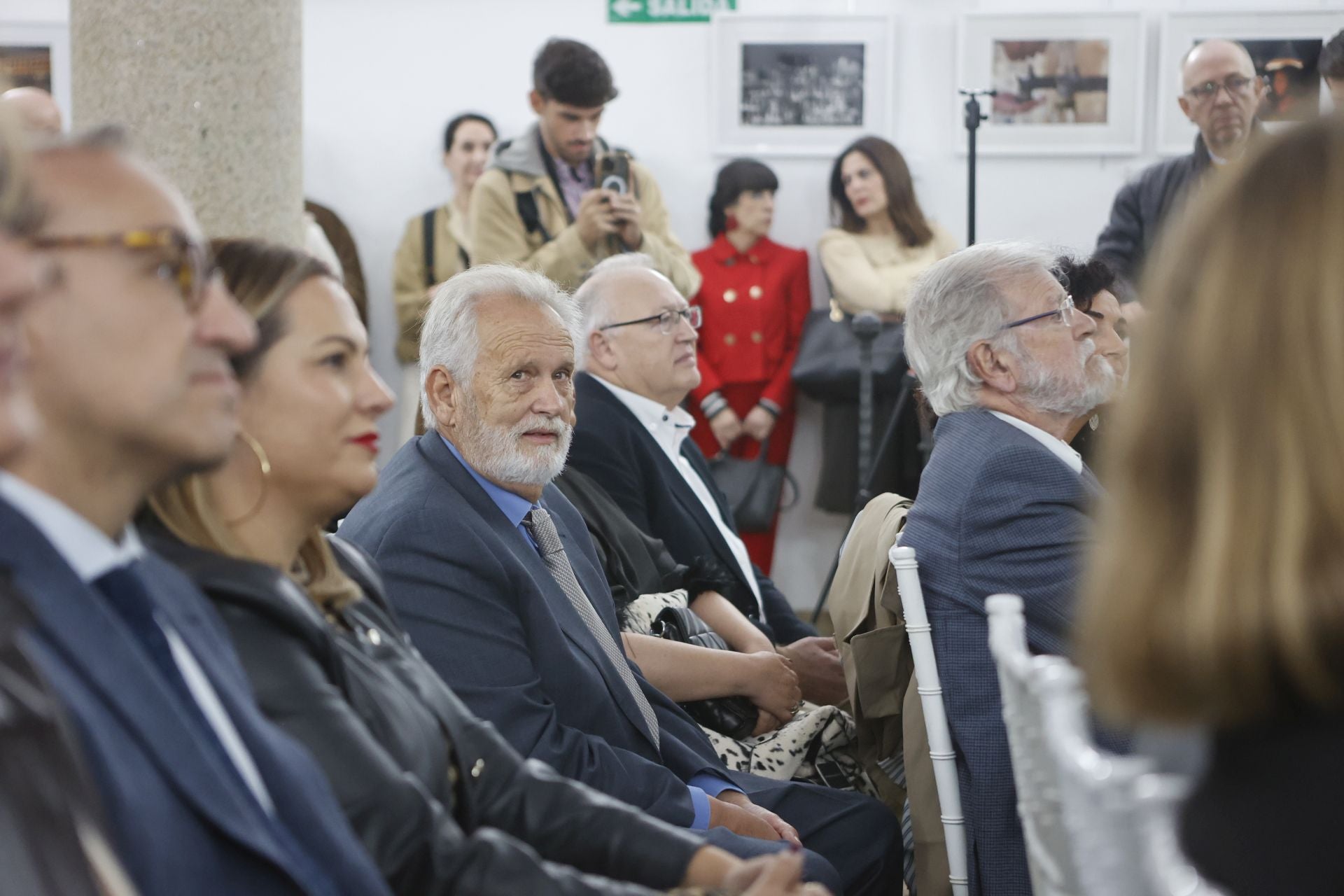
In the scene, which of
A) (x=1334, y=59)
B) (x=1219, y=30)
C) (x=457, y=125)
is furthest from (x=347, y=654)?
(x=1219, y=30)

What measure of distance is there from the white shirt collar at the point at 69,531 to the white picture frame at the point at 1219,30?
5488mm

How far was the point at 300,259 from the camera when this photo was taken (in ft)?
5.61

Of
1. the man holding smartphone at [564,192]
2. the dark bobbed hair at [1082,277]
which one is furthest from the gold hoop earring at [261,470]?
the man holding smartphone at [564,192]

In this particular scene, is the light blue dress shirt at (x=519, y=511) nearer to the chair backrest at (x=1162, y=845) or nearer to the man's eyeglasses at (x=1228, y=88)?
the chair backrest at (x=1162, y=845)

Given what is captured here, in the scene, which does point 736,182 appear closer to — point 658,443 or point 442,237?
point 442,237

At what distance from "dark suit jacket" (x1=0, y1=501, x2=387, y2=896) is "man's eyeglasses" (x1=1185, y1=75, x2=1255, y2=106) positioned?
4.34m

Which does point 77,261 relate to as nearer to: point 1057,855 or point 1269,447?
point 1269,447

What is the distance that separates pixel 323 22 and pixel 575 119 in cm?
186

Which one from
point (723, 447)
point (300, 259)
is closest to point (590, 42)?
point (723, 447)

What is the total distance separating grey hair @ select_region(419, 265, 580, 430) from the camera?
2680mm

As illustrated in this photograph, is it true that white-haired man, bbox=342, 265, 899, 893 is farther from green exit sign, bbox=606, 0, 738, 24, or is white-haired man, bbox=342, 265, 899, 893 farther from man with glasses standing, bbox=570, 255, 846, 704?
green exit sign, bbox=606, 0, 738, 24

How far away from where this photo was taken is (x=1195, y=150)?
16.1 feet

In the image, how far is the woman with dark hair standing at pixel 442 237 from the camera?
19.0ft

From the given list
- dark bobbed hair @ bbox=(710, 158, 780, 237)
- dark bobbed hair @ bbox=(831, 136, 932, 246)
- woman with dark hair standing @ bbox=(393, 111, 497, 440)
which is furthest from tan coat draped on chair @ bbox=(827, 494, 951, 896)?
woman with dark hair standing @ bbox=(393, 111, 497, 440)
